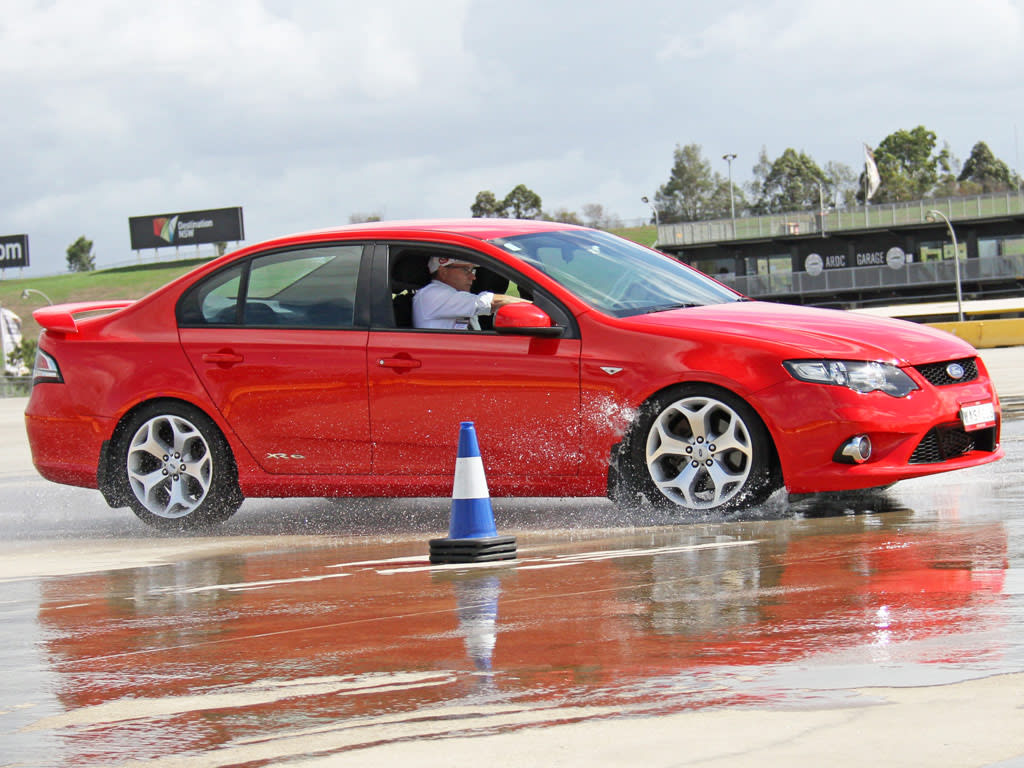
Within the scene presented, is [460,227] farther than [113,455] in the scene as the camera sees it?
No

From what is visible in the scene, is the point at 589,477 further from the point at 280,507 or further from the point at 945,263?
the point at 945,263

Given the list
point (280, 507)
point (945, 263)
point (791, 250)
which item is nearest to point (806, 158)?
point (791, 250)

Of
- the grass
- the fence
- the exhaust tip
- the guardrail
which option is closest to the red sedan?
the exhaust tip

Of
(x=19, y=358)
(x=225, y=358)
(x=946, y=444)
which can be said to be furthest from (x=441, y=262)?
(x=19, y=358)

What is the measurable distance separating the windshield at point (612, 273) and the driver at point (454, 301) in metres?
0.25

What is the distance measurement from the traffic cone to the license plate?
2376 millimetres

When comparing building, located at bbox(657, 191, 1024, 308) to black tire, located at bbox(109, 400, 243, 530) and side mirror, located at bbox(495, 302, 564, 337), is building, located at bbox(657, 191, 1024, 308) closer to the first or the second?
black tire, located at bbox(109, 400, 243, 530)

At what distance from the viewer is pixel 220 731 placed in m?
3.45

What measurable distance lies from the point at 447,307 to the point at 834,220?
8147cm

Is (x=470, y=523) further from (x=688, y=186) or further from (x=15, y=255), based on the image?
(x=688, y=186)

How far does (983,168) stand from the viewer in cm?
16375

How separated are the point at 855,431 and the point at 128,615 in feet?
11.0

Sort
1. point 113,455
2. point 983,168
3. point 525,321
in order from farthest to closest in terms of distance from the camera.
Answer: point 983,168, point 113,455, point 525,321

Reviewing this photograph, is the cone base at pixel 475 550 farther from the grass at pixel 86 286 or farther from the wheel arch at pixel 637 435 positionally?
the grass at pixel 86 286
